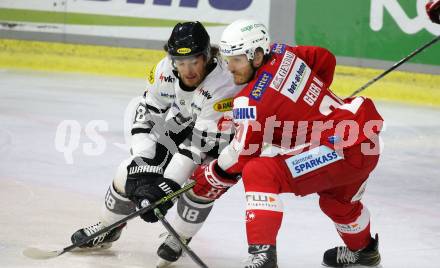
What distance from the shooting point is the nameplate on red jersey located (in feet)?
11.9

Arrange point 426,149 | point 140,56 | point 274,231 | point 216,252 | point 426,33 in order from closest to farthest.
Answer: point 274,231
point 216,252
point 426,149
point 426,33
point 140,56

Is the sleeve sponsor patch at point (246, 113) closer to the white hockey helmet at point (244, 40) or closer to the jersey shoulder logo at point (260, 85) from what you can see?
the jersey shoulder logo at point (260, 85)

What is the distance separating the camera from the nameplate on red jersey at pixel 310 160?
364 centimetres

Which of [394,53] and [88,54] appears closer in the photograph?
[394,53]

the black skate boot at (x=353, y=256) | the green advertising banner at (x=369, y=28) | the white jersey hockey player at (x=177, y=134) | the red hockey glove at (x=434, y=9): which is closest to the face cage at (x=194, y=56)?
the white jersey hockey player at (x=177, y=134)

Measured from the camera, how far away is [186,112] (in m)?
4.10

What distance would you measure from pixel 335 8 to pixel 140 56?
174cm

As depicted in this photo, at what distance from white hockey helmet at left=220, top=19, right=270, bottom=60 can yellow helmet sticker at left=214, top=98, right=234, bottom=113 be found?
24 cm

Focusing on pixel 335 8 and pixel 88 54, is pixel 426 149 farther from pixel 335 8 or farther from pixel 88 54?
pixel 88 54

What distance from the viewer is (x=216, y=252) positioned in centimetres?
416

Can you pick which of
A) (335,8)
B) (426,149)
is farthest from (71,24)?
(426,149)

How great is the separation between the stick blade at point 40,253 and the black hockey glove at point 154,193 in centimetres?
39

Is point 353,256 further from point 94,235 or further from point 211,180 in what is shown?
point 94,235

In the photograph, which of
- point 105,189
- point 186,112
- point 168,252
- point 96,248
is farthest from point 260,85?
point 105,189
